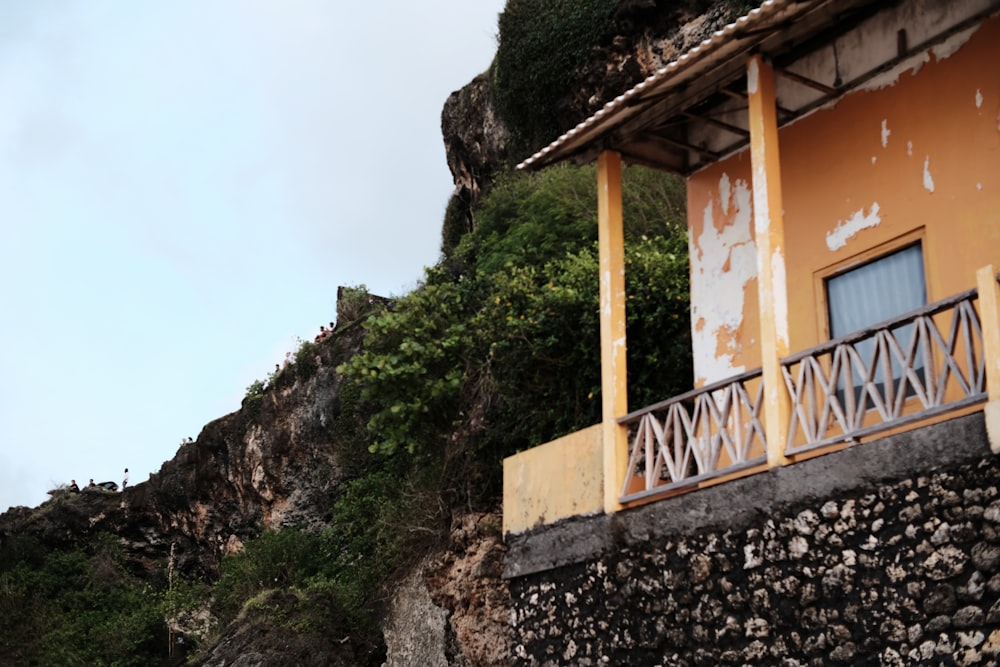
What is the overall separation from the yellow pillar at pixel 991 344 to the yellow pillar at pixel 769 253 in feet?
5.79

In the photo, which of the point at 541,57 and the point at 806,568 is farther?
the point at 541,57

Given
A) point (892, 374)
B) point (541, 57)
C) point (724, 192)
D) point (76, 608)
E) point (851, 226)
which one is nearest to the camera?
point (892, 374)

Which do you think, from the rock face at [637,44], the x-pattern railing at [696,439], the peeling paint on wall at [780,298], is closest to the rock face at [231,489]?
the rock face at [637,44]

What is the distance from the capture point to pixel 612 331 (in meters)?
11.4

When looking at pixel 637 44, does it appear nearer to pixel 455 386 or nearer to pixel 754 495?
pixel 455 386

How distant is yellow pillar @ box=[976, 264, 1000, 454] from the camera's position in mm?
7836

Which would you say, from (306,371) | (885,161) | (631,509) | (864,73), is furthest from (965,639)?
(306,371)

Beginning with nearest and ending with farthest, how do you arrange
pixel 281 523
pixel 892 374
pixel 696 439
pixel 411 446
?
pixel 892 374
pixel 696 439
pixel 411 446
pixel 281 523

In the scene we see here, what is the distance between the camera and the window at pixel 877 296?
34.4 ft

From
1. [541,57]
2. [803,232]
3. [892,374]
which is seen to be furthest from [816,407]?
[541,57]

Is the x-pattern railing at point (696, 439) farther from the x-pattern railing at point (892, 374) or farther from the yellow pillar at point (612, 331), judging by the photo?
the x-pattern railing at point (892, 374)

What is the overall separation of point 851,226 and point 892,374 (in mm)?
2466

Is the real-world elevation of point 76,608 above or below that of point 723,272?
below

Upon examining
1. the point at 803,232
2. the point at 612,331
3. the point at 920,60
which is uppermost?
the point at 920,60
